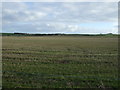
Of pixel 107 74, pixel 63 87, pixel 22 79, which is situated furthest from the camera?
pixel 107 74

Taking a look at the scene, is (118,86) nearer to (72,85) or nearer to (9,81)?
(72,85)

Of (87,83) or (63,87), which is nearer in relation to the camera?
(63,87)

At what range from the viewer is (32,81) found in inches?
342

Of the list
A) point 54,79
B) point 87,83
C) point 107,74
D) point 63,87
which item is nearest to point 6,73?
point 54,79

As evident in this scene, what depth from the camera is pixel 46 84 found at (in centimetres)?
829

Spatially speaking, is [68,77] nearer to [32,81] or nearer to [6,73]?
[32,81]

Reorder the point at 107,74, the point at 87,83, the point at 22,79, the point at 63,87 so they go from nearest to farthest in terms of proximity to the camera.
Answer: the point at 63,87, the point at 87,83, the point at 22,79, the point at 107,74

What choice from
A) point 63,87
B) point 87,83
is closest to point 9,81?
point 63,87

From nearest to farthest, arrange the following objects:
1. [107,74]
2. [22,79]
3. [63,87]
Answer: [63,87] < [22,79] < [107,74]

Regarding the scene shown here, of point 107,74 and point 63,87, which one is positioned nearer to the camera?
point 63,87

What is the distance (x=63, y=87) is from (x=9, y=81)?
2747 millimetres

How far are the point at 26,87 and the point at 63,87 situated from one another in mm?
1608

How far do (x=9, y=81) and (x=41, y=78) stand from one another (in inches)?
61.5

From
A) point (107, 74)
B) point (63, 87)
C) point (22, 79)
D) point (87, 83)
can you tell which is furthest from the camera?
point (107, 74)
